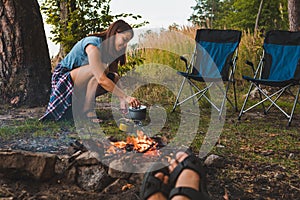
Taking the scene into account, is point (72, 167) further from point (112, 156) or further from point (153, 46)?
point (153, 46)

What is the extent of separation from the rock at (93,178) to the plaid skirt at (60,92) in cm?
147

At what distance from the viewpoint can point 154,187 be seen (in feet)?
5.62

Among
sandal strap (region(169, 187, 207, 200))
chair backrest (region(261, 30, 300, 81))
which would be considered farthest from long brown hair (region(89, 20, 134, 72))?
chair backrest (region(261, 30, 300, 81))

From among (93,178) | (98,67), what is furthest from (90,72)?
(93,178)

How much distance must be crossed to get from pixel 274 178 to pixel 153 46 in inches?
174

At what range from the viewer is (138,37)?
22.6ft

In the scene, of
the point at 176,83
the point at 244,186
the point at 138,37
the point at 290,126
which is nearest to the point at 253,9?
the point at 138,37

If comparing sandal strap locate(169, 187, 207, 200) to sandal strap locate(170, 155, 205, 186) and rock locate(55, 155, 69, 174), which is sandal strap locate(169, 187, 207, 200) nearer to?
sandal strap locate(170, 155, 205, 186)

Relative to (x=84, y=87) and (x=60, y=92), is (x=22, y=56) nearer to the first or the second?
(x=60, y=92)

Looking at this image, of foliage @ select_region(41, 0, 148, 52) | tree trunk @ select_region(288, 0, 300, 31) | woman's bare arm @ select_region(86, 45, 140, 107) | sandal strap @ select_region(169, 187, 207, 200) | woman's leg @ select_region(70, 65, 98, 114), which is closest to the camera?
sandal strap @ select_region(169, 187, 207, 200)

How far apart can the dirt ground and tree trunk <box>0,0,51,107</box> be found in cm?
229

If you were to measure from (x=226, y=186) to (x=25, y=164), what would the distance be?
1.06 m

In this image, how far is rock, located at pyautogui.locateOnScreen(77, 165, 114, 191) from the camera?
2105mm

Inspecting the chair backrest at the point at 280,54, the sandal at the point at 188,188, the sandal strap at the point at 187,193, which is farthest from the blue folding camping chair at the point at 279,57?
the sandal strap at the point at 187,193
